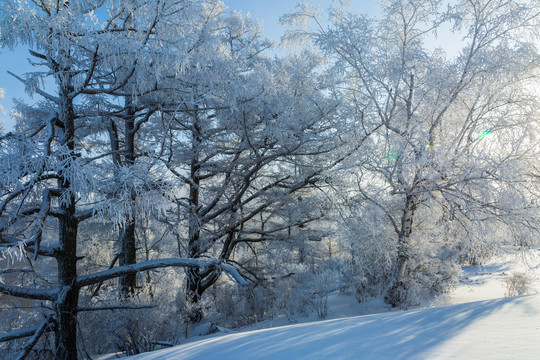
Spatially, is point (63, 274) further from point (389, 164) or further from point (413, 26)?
point (413, 26)

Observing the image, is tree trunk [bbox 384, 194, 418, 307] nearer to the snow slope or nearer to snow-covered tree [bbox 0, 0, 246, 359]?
the snow slope

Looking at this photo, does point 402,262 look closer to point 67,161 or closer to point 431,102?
point 431,102

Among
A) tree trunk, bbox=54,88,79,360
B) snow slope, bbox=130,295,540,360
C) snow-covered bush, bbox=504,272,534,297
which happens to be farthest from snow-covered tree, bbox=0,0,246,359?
snow-covered bush, bbox=504,272,534,297

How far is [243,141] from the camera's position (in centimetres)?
816

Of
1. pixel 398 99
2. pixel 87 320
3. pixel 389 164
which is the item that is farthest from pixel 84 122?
pixel 398 99

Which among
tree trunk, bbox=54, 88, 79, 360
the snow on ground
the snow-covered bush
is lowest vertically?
the snow-covered bush

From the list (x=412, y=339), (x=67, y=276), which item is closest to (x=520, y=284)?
(x=412, y=339)

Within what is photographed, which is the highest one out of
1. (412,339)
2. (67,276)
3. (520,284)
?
(67,276)

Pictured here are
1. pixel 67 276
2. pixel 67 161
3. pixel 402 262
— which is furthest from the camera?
pixel 402 262

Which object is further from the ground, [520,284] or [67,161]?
[67,161]

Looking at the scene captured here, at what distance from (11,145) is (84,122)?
5086mm

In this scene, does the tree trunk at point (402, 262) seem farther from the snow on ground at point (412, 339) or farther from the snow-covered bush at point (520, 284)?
the snow on ground at point (412, 339)

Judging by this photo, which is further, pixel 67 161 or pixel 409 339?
pixel 67 161

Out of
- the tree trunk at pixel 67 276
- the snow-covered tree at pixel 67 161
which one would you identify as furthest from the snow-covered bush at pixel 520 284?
the tree trunk at pixel 67 276
